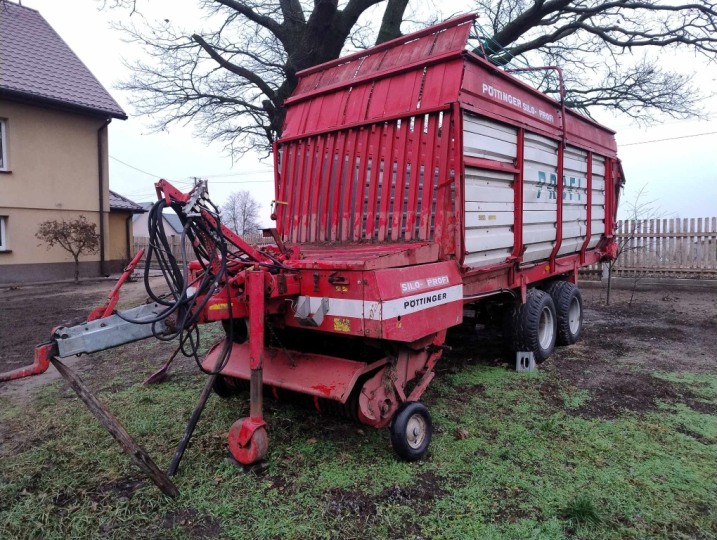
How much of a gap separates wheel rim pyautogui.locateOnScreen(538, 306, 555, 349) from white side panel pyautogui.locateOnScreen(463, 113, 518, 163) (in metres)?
2.09

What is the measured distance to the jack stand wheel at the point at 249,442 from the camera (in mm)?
2980

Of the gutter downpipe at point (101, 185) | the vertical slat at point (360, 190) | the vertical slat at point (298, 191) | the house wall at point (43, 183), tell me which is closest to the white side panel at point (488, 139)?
the vertical slat at point (360, 190)

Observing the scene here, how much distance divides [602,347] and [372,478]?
15.3 ft

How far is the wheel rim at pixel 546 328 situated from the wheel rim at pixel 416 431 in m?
2.87

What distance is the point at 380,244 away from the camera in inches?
160

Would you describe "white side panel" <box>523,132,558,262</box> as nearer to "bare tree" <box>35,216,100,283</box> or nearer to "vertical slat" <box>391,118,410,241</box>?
"vertical slat" <box>391,118,410,241</box>

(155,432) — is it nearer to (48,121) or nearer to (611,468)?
(611,468)

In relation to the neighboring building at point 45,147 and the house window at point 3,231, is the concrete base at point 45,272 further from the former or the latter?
the house window at point 3,231

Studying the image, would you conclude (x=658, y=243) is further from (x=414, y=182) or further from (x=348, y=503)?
(x=348, y=503)

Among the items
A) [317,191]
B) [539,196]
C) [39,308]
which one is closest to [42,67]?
[39,308]

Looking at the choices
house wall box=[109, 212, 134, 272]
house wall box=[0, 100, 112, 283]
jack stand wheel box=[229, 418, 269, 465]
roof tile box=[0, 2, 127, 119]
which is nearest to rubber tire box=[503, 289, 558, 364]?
jack stand wheel box=[229, 418, 269, 465]

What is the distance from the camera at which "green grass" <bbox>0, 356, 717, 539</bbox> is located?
255cm

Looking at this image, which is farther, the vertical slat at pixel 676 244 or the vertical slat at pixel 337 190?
the vertical slat at pixel 676 244

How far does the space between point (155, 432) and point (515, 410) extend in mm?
2949
